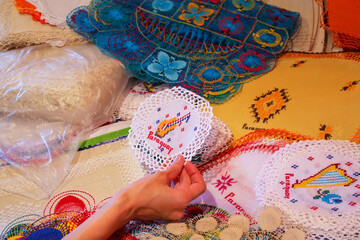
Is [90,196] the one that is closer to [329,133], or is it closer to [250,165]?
[250,165]

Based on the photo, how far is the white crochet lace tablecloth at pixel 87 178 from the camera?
0.96 m

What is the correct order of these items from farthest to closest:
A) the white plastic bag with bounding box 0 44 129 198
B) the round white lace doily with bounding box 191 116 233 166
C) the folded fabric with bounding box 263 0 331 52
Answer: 1. the folded fabric with bounding box 263 0 331 52
2. the white plastic bag with bounding box 0 44 129 198
3. the round white lace doily with bounding box 191 116 233 166

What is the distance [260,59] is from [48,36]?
0.79 m

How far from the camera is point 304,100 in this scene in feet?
3.21

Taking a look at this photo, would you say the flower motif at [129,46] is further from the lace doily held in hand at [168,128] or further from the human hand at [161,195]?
the human hand at [161,195]

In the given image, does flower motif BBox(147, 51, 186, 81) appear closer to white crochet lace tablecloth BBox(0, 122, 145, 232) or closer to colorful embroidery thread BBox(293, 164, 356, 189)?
white crochet lace tablecloth BBox(0, 122, 145, 232)

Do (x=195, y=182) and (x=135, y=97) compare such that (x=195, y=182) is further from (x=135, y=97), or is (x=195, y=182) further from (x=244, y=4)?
(x=244, y=4)

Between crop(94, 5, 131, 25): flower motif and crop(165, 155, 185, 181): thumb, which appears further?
crop(94, 5, 131, 25): flower motif

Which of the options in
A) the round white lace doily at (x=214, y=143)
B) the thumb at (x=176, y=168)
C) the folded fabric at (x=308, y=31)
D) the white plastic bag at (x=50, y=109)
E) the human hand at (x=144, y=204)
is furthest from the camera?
the folded fabric at (x=308, y=31)

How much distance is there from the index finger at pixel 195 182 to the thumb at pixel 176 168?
0.02 metres

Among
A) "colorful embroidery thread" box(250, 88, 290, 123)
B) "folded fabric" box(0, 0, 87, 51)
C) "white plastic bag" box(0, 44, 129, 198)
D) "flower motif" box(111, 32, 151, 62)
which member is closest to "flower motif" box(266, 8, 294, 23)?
"colorful embroidery thread" box(250, 88, 290, 123)

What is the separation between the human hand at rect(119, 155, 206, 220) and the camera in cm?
74

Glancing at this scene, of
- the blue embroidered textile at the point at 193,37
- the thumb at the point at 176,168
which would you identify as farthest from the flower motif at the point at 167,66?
the thumb at the point at 176,168

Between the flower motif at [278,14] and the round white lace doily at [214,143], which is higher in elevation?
the flower motif at [278,14]
